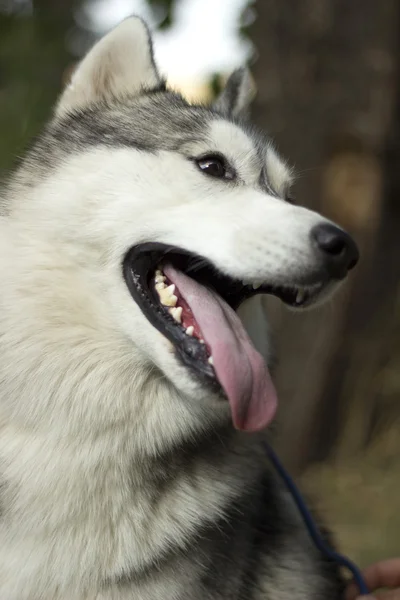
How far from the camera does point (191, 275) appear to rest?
2049 mm

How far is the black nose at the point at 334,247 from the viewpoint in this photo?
186 centimetres

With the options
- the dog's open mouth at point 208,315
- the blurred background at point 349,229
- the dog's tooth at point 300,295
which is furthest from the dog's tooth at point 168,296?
the blurred background at point 349,229

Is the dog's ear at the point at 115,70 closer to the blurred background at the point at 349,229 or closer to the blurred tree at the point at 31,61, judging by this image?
the blurred background at the point at 349,229

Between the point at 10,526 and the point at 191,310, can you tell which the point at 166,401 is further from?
the point at 10,526

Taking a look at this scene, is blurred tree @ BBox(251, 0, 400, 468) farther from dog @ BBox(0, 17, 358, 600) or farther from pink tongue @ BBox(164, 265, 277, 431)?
pink tongue @ BBox(164, 265, 277, 431)

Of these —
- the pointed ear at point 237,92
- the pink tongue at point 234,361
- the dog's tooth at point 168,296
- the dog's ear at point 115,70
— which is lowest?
the pink tongue at point 234,361

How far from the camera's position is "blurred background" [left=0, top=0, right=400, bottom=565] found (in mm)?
4660

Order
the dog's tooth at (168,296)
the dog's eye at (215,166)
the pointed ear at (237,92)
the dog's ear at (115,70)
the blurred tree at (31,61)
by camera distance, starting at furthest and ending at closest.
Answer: the blurred tree at (31,61) < the pointed ear at (237,92) < the dog's ear at (115,70) < the dog's eye at (215,166) < the dog's tooth at (168,296)

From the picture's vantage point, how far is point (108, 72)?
8.02 feet

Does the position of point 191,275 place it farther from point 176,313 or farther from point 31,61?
point 31,61

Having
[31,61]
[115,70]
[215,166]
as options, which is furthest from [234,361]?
[31,61]

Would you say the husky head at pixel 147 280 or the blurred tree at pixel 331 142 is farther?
the blurred tree at pixel 331 142

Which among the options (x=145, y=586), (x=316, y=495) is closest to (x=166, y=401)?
(x=145, y=586)

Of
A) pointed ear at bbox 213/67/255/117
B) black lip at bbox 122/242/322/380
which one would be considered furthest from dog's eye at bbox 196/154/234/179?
pointed ear at bbox 213/67/255/117
